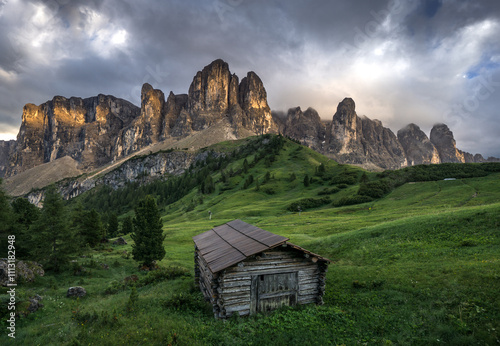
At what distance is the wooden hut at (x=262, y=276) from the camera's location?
47.9 ft

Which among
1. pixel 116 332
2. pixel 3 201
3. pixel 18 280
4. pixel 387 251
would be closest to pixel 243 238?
pixel 116 332

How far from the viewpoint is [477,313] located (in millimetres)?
11727

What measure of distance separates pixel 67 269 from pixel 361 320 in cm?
3209

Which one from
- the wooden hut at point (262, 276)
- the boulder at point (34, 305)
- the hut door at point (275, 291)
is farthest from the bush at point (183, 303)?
the boulder at point (34, 305)

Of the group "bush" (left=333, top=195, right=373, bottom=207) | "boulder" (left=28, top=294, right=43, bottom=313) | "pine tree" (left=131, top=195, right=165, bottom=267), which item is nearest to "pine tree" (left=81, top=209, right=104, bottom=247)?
"pine tree" (left=131, top=195, right=165, bottom=267)

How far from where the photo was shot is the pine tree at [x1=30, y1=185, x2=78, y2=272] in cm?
2661

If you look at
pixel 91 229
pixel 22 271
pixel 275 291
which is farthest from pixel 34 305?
pixel 91 229

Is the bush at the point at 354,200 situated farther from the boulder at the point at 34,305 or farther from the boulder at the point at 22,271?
the boulder at the point at 34,305

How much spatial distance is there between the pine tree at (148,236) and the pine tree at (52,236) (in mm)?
7158

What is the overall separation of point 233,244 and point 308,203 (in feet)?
226

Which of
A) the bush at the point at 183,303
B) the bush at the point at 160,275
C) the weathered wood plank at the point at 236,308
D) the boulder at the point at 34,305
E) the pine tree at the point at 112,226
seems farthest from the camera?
the pine tree at the point at 112,226

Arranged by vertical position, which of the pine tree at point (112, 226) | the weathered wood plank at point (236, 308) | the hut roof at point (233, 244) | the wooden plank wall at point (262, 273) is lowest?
the pine tree at point (112, 226)

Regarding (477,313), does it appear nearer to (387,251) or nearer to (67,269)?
(387,251)

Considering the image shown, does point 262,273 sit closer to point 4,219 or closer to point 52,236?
point 52,236
